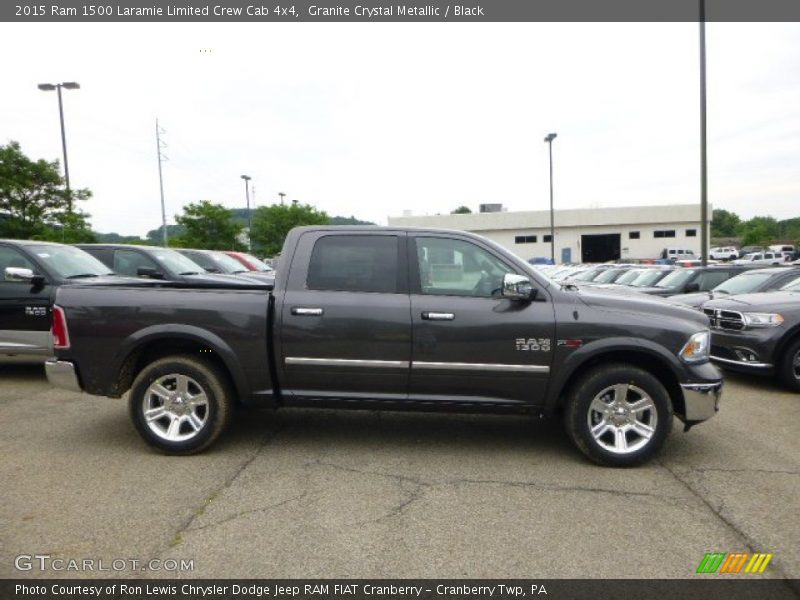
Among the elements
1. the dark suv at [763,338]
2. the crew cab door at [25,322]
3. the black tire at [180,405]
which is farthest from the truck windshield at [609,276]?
the crew cab door at [25,322]

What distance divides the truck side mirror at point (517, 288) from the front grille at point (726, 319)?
426 cm

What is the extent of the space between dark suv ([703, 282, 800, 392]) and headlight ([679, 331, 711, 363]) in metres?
3.09

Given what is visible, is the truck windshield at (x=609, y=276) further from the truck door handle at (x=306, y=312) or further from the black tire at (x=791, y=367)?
the truck door handle at (x=306, y=312)

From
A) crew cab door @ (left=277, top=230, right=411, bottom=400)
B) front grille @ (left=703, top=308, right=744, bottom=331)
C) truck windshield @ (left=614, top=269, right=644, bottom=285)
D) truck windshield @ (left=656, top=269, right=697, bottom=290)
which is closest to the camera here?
crew cab door @ (left=277, top=230, right=411, bottom=400)

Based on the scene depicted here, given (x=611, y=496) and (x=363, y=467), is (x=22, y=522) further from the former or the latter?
(x=611, y=496)

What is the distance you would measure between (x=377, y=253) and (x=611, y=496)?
2592 millimetres

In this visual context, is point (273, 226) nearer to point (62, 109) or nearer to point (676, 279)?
point (62, 109)

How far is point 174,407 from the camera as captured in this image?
460cm

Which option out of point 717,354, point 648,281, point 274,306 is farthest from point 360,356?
point 648,281

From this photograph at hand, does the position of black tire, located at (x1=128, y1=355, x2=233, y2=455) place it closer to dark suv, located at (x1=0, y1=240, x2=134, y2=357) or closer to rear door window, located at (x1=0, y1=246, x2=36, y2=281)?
dark suv, located at (x1=0, y1=240, x2=134, y2=357)

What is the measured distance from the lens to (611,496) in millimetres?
3832

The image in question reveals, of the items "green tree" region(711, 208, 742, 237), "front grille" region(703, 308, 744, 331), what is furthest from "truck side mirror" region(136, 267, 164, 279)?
"green tree" region(711, 208, 742, 237)

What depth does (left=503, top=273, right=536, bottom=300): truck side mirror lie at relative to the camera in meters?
4.34

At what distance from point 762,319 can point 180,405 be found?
6858 millimetres
